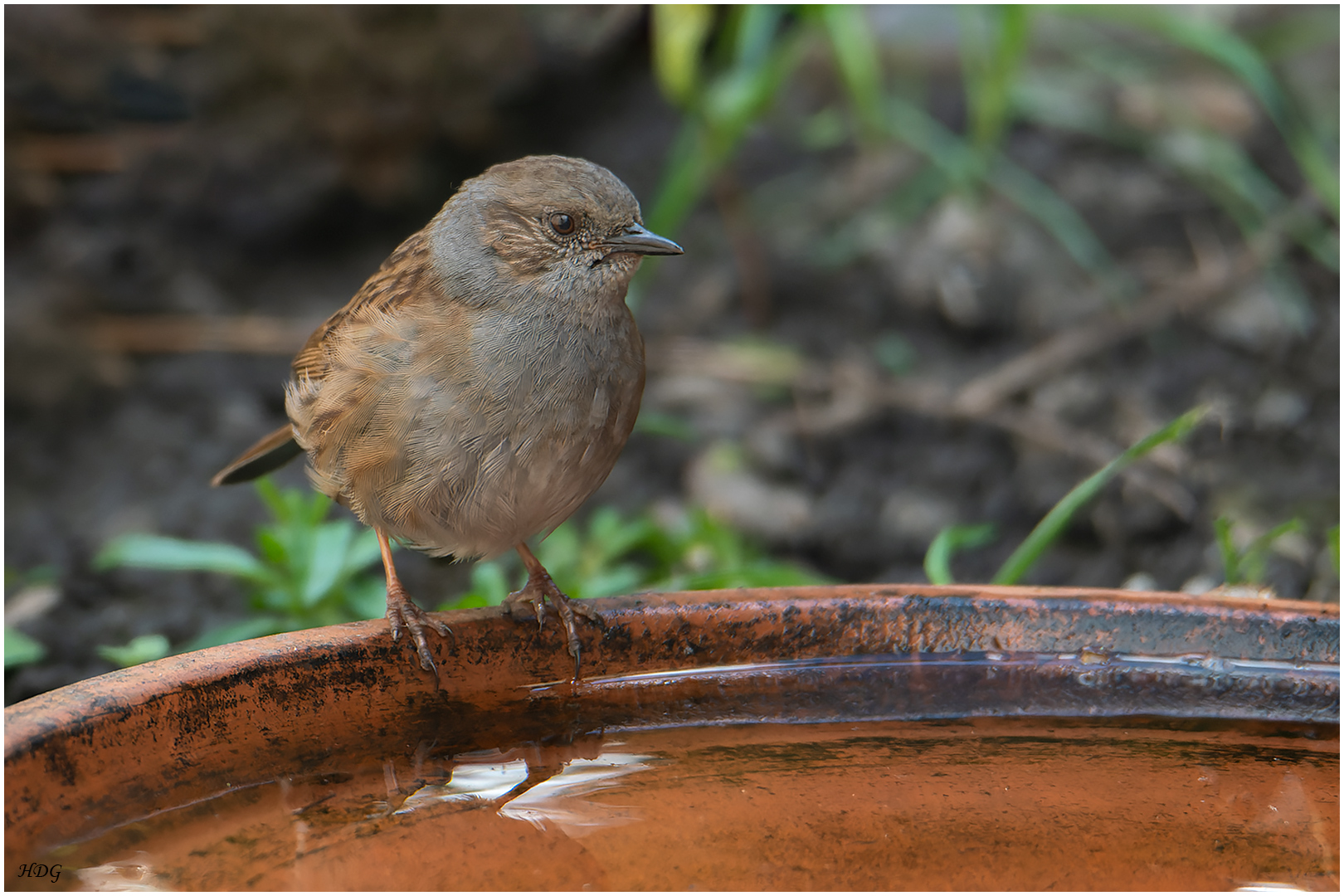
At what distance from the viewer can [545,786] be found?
229 cm

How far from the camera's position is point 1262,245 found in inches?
203

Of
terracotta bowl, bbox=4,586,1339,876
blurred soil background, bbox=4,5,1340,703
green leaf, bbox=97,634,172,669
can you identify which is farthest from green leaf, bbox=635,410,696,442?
green leaf, bbox=97,634,172,669

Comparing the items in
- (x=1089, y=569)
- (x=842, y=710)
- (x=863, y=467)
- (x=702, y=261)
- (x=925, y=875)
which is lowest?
(x=925, y=875)

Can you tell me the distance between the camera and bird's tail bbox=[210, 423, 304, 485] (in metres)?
3.25

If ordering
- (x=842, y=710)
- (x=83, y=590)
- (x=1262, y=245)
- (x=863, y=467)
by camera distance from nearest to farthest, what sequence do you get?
(x=842, y=710), (x=83, y=590), (x=863, y=467), (x=1262, y=245)

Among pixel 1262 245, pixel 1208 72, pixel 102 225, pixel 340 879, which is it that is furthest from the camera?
pixel 1208 72

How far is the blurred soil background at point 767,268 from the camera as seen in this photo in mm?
4441

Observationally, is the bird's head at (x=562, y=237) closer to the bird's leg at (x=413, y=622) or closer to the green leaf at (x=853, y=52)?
the bird's leg at (x=413, y=622)

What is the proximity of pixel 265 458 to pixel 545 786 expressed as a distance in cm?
148

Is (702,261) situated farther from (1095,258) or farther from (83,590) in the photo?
(83,590)

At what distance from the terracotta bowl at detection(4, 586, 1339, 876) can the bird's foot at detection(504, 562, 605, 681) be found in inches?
1.0

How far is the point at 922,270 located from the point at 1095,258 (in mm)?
728

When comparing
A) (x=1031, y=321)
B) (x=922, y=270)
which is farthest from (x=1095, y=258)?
(x=922, y=270)

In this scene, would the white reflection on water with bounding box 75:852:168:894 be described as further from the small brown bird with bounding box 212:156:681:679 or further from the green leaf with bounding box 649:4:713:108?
the green leaf with bounding box 649:4:713:108
